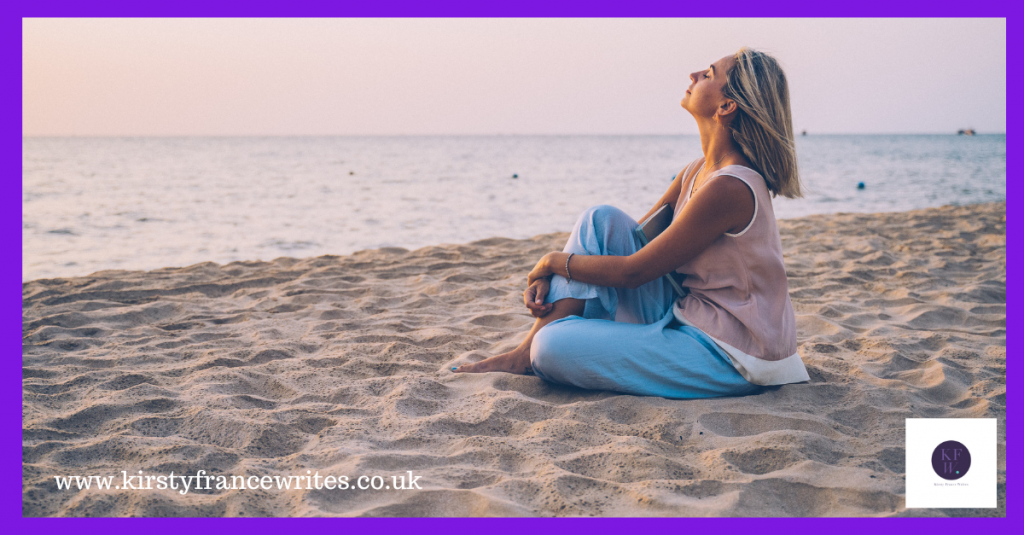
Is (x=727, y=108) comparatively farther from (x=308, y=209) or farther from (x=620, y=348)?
(x=308, y=209)

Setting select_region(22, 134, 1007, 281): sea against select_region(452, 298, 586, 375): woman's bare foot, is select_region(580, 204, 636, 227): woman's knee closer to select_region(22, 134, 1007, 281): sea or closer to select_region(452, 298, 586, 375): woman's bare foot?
select_region(452, 298, 586, 375): woman's bare foot

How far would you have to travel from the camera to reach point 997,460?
189cm

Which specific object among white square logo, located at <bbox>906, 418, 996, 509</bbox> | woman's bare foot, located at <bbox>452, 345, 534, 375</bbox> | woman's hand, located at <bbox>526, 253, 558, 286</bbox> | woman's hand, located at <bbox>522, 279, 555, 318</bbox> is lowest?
white square logo, located at <bbox>906, 418, 996, 509</bbox>

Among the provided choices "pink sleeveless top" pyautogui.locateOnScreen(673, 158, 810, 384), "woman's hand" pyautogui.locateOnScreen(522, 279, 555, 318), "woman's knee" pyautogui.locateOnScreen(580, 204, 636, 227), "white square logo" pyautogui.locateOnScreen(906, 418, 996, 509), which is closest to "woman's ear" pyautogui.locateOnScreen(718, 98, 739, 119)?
"pink sleeveless top" pyautogui.locateOnScreen(673, 158, 810, 384)

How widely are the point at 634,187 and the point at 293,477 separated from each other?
15.6 meters

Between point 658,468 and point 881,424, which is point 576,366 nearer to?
point 658,468

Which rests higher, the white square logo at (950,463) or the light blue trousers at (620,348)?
the light blue trousers at (620,348)

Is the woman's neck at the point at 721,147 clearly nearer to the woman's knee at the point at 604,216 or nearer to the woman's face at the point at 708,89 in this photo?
the woman's face at the point at 708,89

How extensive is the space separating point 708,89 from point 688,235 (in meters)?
0.61

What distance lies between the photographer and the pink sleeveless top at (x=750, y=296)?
223 cm

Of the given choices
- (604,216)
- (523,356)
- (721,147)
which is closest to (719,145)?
(721,147)

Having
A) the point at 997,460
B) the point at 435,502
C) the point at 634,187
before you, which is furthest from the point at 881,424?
the point at 634,187

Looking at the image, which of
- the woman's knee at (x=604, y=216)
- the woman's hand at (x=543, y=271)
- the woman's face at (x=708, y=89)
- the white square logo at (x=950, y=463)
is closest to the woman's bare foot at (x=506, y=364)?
the woman's hand at (x=543, y=271)

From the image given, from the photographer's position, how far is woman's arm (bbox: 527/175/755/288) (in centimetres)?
219
